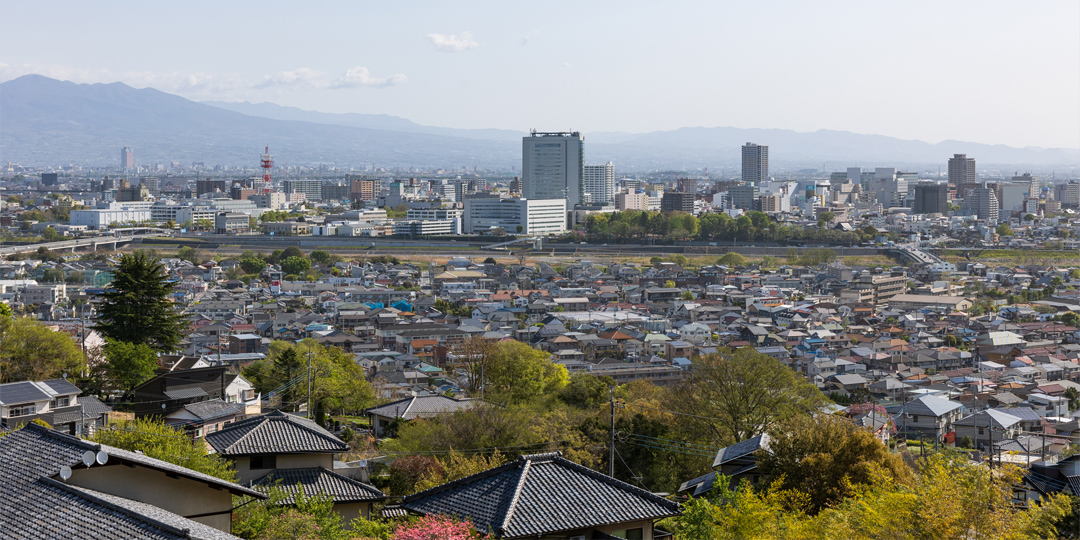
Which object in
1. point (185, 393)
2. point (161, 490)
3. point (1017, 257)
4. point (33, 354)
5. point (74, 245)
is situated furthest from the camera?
point (74, 245)

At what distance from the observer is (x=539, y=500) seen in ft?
13.9

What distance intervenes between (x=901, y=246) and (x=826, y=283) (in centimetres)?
1136

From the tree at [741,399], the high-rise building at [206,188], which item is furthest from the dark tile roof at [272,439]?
the high-rise building at [206,188]

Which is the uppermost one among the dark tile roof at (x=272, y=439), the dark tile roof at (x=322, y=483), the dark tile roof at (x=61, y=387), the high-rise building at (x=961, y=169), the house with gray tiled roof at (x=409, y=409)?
the high-rise building at (x=961, y=169)

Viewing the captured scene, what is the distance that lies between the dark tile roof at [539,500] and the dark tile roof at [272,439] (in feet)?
4.33

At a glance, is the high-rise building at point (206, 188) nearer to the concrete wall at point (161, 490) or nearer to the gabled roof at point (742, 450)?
the gabled roof at point (742, 450)

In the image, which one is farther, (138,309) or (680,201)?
(680,201)

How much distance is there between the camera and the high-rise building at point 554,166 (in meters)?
60.8

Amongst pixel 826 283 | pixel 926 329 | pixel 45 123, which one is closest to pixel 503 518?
pixel 926 329

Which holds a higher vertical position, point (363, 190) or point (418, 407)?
point (363, 190)

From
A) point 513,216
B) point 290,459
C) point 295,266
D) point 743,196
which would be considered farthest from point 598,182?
point 290,459

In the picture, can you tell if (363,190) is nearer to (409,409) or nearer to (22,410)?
(409,409)

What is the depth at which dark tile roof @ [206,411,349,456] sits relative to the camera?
5.70m

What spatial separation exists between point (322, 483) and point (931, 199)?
6150 centimetres
